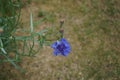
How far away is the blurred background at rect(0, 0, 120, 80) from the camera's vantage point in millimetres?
2441

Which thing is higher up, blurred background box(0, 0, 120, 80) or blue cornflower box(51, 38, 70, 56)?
blue cornflower box(51, 38, 70, 56)

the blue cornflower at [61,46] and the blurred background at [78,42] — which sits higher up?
the blue cornflower at [61,46]

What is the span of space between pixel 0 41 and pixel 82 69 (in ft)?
2.40

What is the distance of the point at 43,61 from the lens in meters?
2.52

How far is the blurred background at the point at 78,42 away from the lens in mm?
2441

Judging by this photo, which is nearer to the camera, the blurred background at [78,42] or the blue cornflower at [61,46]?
the blue cornflower at [61,46]

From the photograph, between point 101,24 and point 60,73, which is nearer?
point 60,73

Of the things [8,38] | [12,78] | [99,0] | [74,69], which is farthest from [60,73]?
[99,0]

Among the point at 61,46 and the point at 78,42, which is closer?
the point at 61,46

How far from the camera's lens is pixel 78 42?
2.68 metres

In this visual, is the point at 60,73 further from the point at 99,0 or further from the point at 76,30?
the point at 99,0

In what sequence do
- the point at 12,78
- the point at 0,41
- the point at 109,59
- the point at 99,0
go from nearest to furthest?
the point at 0,41 → the point at 12,78 → the point at 109,59 → the point at 99,0

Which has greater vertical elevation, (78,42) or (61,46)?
(61,46)

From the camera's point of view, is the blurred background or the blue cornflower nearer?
the blue cornflower
